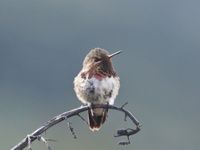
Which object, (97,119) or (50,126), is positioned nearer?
(50,126)

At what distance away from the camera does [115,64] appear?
199ft

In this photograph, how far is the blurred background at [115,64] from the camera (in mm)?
48688

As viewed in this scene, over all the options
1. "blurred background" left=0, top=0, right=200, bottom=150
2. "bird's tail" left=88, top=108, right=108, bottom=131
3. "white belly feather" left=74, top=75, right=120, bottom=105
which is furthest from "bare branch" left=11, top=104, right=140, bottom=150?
"blurred background" left=0, top=0, right=200, bottom=150

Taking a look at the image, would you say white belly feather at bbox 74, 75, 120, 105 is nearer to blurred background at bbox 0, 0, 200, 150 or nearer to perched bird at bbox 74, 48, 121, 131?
perched bird at bbox 74, 48, 121, 131

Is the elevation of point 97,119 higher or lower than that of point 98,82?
lower

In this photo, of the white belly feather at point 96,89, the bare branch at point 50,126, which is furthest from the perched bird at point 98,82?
the bare branch at point 50,126

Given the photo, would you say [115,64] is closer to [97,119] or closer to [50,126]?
[97,119]

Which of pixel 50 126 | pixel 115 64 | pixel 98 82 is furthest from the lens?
pixel 115 64

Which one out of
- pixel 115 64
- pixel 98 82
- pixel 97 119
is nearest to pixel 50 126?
pixel 97 119

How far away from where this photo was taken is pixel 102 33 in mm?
77750

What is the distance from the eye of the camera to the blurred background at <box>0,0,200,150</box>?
1917 inches

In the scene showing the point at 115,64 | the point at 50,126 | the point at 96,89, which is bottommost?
the point at 50,126

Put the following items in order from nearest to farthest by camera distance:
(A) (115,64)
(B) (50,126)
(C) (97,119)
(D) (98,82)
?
(B) (50,126) → (C) (97,119) → (D) (98,82) → (A) (115,64)

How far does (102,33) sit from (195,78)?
61.6 ft
